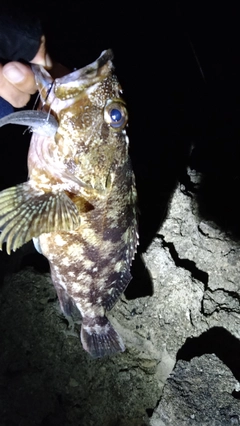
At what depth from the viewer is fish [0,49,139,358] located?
2004mm

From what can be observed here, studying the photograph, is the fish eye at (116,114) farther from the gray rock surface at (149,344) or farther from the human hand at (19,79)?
the gray rock surface at (149,344)

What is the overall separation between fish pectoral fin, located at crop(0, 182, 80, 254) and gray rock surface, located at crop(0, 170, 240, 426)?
156cm

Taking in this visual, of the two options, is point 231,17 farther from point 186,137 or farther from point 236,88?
point 186,137

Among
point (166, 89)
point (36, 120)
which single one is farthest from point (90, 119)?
point (166, 89)

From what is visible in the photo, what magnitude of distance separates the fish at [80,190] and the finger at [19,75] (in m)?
0.06

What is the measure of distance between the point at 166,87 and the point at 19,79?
403 centimetres

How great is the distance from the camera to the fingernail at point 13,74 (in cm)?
205

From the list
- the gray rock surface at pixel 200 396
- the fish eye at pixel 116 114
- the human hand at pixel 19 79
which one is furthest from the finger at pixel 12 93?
the gray rock surface at pixel 200 396

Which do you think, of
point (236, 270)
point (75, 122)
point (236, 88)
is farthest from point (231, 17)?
point (75, 122)

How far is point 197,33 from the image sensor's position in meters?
6.20

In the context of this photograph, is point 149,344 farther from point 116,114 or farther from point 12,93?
point 12,93

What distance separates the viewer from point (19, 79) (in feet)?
6.80

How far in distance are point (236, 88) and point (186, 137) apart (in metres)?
1.62

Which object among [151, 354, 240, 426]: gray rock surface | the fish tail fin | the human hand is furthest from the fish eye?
[151, 354, 240, 426]: gray rock surface
